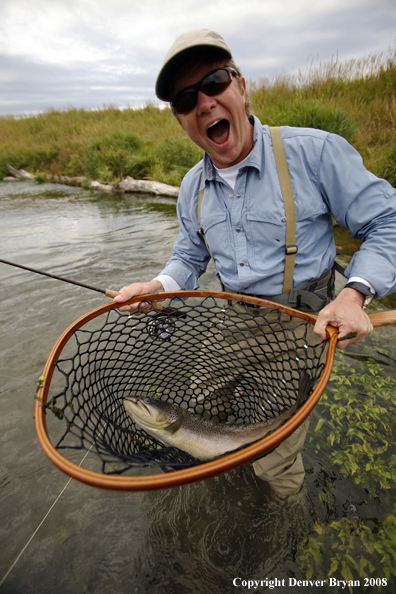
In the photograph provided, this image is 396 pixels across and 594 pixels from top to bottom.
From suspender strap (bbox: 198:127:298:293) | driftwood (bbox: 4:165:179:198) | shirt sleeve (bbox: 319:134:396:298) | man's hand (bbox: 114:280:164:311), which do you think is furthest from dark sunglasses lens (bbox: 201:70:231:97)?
driftwood (bbox: 4:165:179:198)

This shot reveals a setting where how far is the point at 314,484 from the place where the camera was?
195 cm

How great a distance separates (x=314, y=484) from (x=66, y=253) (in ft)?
19.2

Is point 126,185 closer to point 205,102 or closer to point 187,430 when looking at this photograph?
point 205,102

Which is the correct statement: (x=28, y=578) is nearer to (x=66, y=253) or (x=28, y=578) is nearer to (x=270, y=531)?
(x=270, y=531)

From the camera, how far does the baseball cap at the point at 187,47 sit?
5.34 feet

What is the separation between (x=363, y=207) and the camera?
1706 mm

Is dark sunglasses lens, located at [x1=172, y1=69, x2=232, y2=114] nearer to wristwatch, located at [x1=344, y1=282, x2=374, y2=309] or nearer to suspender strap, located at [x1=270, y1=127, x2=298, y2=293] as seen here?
suspender strap, located at [x1=270, y1=127, x2=298, y2=293]

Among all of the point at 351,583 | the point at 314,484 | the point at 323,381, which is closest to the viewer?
the point at 323,381

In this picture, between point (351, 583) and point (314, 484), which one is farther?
point (314, 484)

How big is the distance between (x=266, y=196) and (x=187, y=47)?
2.96 feet

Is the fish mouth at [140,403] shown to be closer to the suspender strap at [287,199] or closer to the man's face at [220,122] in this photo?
the suspender strap at [287,199]

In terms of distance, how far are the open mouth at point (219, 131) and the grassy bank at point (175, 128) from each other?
17.7 ft

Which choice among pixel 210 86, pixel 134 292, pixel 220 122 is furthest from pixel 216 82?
pixel 134 292

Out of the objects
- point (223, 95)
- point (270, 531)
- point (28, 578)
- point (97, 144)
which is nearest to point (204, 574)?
point (270, 531)
